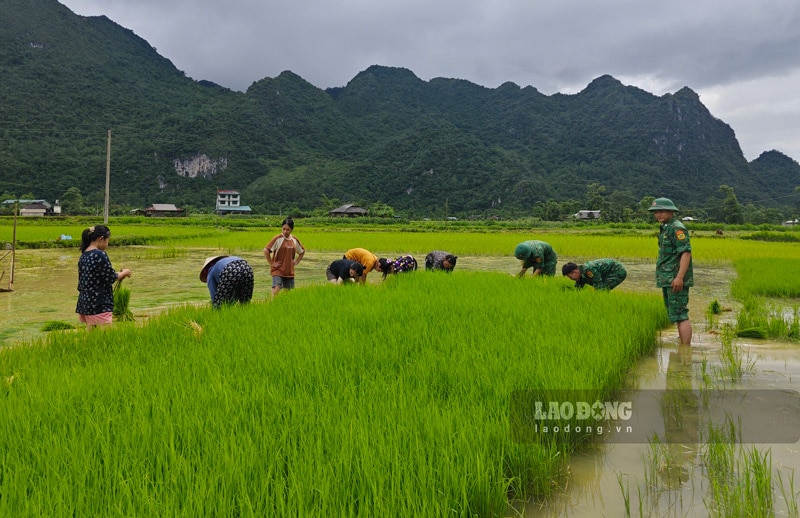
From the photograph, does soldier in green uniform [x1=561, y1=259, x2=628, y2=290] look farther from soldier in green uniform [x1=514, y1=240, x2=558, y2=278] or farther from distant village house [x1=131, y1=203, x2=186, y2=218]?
distant village house [x1=131, y1=203, x2=186, y2=218]

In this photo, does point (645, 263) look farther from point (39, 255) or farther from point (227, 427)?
point (39, 255)

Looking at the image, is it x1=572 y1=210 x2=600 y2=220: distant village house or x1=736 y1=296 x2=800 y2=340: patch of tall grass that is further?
x1=572 y1=210 x2=600 y2=220: distant village house

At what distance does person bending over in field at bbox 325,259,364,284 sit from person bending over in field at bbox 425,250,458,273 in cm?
190

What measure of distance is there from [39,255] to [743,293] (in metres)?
16.7

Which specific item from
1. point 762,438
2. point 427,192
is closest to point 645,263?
point 762,438

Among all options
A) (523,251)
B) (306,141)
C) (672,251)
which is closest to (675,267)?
(672,251)

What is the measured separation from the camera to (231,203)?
69.7 meters

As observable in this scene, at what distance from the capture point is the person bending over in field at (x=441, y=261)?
7.30 m

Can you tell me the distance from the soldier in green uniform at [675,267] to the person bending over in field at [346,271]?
11.3 feet

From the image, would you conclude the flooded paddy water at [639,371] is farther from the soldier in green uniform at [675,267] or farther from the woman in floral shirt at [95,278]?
the woman in floral shirt at [95,278]

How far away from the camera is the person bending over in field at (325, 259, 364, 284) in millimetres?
5766

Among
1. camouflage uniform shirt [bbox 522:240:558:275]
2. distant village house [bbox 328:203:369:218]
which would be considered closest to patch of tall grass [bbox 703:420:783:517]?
camouflage uniform shirt [bbox 522:240:558:275]

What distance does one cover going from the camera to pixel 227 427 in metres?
1.78

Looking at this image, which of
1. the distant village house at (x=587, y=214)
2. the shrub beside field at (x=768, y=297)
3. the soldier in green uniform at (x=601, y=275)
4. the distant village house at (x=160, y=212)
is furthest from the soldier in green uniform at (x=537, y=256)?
the distant village house at (x=160, y=212)
